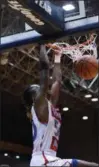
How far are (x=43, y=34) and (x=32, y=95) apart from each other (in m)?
1.01

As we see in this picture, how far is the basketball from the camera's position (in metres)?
3.73

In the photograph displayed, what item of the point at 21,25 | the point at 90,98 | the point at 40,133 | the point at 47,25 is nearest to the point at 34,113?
the point at 40,133

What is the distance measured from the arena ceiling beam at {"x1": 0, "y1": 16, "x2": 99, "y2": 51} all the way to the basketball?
28 cm

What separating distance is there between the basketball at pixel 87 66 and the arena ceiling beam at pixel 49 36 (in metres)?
0.28

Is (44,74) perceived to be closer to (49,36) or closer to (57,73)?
(57,73)

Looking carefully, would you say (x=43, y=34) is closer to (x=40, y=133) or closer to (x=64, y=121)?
(x=40, y=133)

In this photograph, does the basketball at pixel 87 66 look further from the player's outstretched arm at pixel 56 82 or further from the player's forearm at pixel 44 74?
the player's forearm at pixel 44 74

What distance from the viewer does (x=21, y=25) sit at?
4191 millimetres

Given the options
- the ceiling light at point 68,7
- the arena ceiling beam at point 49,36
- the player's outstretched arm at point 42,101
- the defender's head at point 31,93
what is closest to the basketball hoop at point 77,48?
the arena ceiling beam at point 49,36

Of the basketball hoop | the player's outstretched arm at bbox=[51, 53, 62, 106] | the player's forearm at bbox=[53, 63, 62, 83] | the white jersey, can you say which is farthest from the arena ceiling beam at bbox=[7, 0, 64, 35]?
the white jersey

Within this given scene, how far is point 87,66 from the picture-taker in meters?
3.69

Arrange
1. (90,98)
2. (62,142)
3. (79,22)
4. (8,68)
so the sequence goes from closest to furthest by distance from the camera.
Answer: (79,22)
(8,68)
(90,98)
(62,142)

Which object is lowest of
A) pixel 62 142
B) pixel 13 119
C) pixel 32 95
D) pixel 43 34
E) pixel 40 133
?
pixel 62 142

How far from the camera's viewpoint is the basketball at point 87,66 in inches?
147
